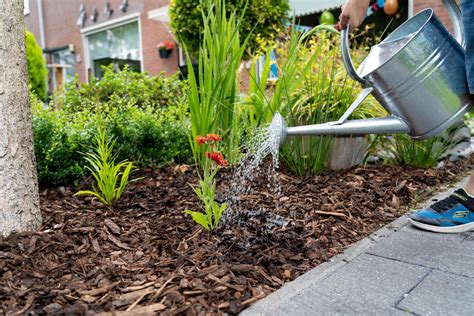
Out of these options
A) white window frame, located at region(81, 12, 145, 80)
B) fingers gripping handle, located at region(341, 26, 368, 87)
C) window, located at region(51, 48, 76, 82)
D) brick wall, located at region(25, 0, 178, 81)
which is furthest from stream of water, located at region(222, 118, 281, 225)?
window, located at region(51, 48, 76, 82)

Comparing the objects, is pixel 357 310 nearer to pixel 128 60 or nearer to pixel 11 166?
pixel 11 166

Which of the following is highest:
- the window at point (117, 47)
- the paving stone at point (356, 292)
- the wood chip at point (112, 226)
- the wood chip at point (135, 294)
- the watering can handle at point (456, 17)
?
the window at point (117, 47)

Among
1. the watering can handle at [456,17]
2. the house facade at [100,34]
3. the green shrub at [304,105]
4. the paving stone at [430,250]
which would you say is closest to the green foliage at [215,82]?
the green shrub at [304,105]

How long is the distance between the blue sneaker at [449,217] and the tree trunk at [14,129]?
1476 mm

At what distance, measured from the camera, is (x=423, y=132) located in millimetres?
1378

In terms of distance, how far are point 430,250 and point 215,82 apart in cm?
133

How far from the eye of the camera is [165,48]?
879cm

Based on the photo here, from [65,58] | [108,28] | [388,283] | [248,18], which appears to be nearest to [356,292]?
[388,283]

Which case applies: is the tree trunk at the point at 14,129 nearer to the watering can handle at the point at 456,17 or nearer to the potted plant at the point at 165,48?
the watering can handle at the point at 456,17

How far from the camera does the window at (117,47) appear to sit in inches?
401

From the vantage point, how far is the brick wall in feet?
30.1

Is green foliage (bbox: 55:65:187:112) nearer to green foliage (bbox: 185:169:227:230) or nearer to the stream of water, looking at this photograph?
the stream of water

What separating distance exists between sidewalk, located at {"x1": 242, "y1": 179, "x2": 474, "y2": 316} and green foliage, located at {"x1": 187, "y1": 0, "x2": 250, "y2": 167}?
1.08 m

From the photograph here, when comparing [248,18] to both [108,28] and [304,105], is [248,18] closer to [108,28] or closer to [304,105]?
[304,105]
